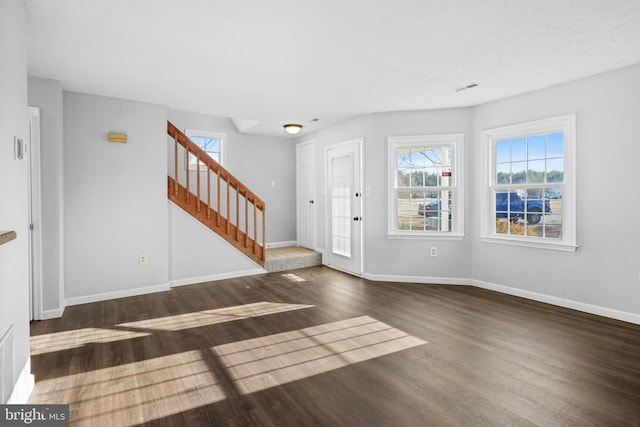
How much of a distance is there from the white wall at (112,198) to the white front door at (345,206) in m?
2.74

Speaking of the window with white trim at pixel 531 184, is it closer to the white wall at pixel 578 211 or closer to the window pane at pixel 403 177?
the white wall at pixel 578 211

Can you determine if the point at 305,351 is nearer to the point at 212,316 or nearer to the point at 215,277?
the point at 212,316

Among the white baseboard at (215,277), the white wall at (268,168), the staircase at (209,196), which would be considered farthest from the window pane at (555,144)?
the white wall at (268,168)

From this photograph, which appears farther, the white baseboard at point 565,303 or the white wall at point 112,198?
the white wall at point 112,198

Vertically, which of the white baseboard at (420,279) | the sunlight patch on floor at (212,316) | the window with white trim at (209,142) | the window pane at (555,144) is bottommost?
the sunlight patch on floor at (212,316)

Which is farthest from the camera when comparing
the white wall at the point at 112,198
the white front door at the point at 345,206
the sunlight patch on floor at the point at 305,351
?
the white front door at the point at 345,206

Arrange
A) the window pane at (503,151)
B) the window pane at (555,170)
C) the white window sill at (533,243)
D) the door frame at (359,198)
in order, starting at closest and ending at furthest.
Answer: the white window sill at (533,243), the window pane at (555,170), the window pane at (503,151), the door frame at (359,198)

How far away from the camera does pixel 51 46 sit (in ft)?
9.44

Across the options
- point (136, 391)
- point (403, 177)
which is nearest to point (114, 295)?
point (136, 391)

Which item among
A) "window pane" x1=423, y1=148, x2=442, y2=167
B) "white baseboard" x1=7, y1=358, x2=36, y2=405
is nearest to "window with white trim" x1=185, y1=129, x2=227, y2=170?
"window pane" x1=423, y1=148, x2=442, y2=167

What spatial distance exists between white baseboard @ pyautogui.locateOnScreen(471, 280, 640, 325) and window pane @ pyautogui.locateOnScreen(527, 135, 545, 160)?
5.55 feet

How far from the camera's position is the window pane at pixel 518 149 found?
14.2 feet

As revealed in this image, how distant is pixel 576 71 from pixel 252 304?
4.33 meters

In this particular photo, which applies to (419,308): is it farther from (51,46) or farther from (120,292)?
(51,46)
